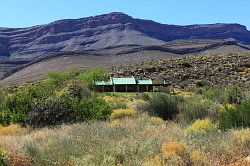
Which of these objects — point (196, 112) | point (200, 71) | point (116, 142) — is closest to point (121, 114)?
point (196, 112)

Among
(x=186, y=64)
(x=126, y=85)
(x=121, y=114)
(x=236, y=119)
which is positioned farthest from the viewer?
(x=186, y=64)

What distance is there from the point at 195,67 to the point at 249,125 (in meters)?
74.5

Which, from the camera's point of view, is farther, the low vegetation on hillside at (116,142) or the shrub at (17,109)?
the shrub at (17,109)

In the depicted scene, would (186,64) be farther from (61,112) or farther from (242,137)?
(242,137)

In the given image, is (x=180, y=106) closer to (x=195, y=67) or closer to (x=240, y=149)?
(x=240, y=149)

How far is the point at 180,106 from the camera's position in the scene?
1019 inches

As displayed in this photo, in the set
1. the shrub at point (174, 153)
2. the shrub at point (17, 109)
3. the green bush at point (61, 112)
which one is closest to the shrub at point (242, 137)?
the shrub at point (174, 153)

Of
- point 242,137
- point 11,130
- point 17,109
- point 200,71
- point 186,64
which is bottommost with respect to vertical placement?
point 200,71

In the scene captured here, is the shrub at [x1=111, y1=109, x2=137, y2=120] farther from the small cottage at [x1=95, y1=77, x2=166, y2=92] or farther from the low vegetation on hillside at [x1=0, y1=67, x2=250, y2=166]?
the small cottage at [x1=95, y1=77, x2=166, y2=92]

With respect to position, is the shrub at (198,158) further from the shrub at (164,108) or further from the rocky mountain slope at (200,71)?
the rocky mountain slope at (200,71)

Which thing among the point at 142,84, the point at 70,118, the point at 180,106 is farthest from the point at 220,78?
the point at 70,118

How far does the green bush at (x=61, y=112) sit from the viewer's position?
21750 millimetres

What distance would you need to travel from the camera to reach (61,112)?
22.1 m

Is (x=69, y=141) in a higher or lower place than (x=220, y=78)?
higher
